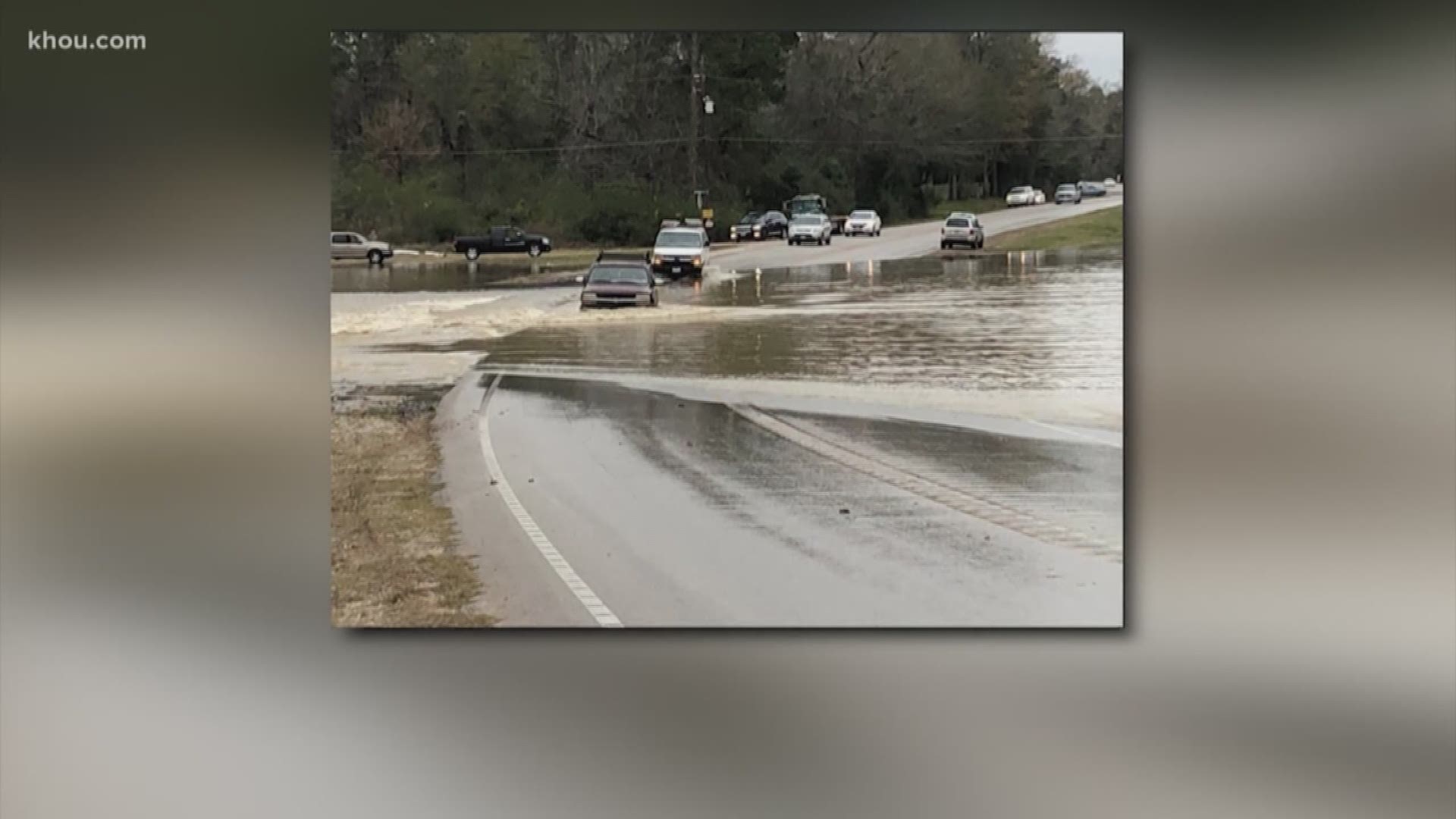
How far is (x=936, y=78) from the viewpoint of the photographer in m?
4.64

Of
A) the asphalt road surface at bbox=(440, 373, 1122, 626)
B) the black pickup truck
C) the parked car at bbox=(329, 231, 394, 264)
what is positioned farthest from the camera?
the black pickup truck

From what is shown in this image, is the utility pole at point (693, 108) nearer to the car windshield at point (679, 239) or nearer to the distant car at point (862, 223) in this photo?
the car windshield at point (679, 239)

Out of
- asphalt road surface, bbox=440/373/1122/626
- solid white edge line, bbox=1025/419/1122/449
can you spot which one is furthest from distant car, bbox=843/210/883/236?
solid white edge line, bbox=1025/419/1122/449

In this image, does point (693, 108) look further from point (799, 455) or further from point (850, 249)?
point (799, 455)

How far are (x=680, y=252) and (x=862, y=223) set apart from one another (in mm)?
603

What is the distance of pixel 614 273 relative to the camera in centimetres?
478

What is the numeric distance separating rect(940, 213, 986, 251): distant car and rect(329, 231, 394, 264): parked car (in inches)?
70.4

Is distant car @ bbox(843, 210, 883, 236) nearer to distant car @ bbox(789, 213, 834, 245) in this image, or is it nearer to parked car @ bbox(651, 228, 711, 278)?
distant car @ bbox(789, 213, 834, 245)

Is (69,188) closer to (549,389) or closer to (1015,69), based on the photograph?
(549,389)

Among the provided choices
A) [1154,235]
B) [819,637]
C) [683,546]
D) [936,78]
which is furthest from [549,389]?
[1154,235]

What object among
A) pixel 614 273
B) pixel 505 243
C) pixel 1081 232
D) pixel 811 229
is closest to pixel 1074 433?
pixel 1081 232

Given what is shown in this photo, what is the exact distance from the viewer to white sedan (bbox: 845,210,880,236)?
186 inches

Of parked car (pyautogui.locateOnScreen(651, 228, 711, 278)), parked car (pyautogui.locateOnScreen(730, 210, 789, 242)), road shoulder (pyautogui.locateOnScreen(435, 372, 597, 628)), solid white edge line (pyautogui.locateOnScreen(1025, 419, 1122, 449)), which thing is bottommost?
road shoulder (pyautogui.locateOnScreen(435, 372, 597, 628))

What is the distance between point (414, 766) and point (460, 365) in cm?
128
